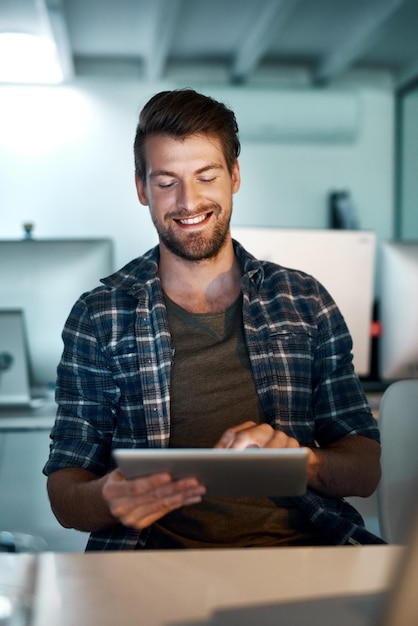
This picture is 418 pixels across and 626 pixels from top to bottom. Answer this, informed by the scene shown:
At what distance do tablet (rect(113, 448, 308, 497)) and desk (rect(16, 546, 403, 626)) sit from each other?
0.32 feet

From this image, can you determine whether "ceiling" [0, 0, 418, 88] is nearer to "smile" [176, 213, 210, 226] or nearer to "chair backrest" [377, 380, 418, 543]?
"smile" [176, 213, 210, 226]

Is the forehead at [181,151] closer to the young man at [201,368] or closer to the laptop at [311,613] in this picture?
the young man at [201,368]

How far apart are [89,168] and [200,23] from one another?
3.88ft

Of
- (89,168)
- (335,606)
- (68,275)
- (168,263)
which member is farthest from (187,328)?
(89,168)

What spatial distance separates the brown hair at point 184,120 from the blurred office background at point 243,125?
262 centimetres

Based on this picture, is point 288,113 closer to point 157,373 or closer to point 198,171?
point 198,171

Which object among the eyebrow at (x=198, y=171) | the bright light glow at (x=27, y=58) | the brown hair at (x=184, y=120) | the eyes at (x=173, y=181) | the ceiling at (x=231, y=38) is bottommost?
the eyes at (x=173, y=181)

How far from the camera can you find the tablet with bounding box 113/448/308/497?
97cm

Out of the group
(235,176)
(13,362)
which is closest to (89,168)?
(13,362)

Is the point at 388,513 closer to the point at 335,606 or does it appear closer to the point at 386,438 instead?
the point at 386,438

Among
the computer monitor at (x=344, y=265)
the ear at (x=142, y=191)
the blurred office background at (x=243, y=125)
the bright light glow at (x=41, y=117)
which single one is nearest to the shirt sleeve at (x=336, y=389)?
the ear at (x=142, y=191)

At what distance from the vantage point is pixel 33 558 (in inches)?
32.3

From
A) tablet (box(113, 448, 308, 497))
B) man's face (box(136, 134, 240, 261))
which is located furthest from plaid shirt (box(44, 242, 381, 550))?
tablet (box(113, 448, 308, 497))

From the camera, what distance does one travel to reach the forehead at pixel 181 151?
67.2 inches
